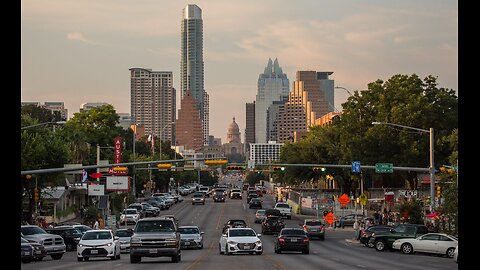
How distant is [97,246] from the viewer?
4375 centimetres

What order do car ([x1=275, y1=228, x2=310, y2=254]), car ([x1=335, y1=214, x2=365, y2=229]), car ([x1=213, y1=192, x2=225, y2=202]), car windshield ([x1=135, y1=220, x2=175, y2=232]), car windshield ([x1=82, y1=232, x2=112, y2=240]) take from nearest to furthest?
car windshield ([x1=135, y1=220, x2=175, y2=232]) < car windshield ([x1=82, y1=232, x2=112, y2=240]) < car ([x1=275, y1=228, x2=310, y2=254]) < car ([x1=335, y1=214, x2=365, y2=229]) < car ([x1=213, y1=192, x2=225, y2=202])

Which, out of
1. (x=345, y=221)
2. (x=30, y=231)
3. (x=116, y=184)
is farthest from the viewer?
(x=116, y=184)

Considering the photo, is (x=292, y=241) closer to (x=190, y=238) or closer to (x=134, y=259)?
(x=190, y=238)

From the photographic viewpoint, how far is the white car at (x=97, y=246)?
143 ft

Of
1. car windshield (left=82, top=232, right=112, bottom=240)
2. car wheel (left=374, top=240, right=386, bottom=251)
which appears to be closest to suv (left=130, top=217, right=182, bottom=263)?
car windshield (left=82, top=232, right=112, bottom=240)

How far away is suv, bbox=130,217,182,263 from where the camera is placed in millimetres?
38406

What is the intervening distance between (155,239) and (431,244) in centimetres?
1903

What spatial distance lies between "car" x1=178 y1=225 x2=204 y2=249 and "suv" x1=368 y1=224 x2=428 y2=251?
1116 cm

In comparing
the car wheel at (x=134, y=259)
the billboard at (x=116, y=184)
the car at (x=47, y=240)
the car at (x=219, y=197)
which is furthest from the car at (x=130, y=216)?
the car at (x=219, y=197)

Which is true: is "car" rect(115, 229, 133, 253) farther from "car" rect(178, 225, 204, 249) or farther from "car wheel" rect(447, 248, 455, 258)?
"car wheel" rect(447, 248, 455, 258)

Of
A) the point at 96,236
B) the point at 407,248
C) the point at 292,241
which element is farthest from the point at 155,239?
the point at 407,248

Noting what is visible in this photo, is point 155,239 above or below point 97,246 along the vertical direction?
above
